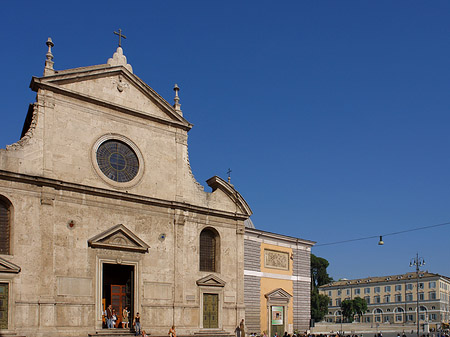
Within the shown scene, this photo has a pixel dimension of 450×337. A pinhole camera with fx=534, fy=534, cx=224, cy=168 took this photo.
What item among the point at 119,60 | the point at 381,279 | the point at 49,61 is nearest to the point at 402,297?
the point at 381,279

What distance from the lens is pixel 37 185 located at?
69.4 feet

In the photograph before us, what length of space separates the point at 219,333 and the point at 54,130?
12.3 m

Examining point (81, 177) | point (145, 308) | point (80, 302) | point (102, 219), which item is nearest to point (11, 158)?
point (81, 177)

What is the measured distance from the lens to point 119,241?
2325 centimetres

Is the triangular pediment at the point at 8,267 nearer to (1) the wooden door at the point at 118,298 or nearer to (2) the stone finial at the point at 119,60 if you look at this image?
(1) the wooden door at the point at 118,298

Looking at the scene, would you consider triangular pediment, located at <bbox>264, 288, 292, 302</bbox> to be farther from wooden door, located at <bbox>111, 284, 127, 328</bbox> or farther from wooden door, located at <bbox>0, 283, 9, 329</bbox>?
wooden door, located at <bbox>0, 283, 9, 329</bbox>

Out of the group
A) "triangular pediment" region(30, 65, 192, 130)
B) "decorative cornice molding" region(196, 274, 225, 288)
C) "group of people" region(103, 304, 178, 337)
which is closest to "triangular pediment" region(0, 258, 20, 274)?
"group of people" region(103, 304, 178, 337)

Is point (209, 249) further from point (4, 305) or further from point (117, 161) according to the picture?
point (4, 305)

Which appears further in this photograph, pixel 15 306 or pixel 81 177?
pixel 81 177

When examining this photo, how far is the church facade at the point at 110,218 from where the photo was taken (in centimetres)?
2053

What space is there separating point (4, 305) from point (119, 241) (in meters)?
5.40

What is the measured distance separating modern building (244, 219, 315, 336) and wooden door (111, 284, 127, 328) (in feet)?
24.3

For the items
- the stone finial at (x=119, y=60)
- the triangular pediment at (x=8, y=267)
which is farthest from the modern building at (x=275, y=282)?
the triangular pediment at (x=8, y=267)

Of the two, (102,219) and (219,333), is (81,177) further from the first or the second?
(219,333)
